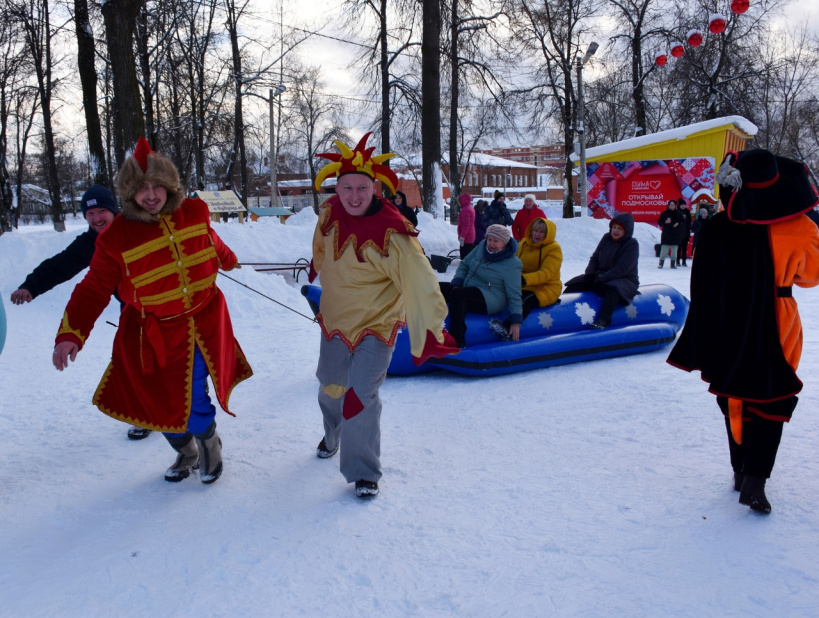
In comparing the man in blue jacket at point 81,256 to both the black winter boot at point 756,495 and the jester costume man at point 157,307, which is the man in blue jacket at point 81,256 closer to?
the jester costume man at point 157,307

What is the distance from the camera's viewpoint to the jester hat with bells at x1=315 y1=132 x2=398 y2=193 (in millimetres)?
3039

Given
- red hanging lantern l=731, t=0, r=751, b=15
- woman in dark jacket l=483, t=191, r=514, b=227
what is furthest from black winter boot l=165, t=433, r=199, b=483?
red hanging lantern l=731, t=0, r=751, b=15

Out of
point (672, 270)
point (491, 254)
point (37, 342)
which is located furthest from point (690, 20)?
point (37, 342)

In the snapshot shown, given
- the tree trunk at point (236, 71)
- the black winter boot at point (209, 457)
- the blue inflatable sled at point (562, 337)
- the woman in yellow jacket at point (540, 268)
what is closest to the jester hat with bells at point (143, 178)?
the black winter boot at point (209, 457)

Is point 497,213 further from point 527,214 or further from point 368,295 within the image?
point 368,295

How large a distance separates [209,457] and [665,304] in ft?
15.7

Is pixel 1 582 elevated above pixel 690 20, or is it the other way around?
pixel 690 20

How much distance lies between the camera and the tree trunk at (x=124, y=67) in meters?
9.78

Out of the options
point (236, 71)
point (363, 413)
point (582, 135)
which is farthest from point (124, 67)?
Answer: point (236, 71)

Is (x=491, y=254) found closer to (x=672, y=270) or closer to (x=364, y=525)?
(x=364, y=525)

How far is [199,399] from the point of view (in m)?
3.10

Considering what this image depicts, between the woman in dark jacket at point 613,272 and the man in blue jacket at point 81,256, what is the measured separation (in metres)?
4.16

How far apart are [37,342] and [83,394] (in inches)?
84.9

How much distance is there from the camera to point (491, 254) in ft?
17.2
